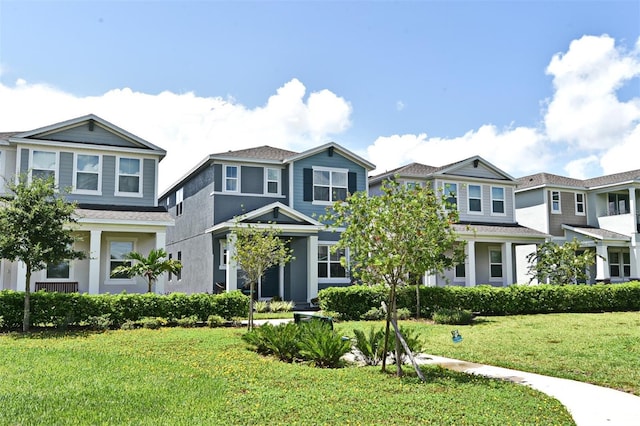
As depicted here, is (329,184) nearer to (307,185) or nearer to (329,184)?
(329,184)

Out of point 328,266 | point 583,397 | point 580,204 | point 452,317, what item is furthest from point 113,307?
point 580,204

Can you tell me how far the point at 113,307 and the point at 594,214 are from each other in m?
28.2

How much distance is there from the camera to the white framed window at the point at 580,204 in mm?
32391

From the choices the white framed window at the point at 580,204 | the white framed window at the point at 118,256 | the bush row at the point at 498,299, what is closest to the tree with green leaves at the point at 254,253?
the bush row at the point at 498,299

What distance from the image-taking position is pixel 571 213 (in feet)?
105

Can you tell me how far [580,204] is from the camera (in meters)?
32.6

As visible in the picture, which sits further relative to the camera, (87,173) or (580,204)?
(580,204)

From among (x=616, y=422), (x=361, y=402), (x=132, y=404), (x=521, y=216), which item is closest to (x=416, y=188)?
(x=361, y=402)

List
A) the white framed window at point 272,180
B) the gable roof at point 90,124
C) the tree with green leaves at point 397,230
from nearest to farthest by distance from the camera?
1. the tree with green leaves at point 397,230
2. the gable roof at point 90,124
3. the white framed window at point 272,180

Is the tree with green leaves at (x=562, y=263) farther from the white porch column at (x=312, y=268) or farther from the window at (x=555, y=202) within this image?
the white porch column at (x=312, y=268)

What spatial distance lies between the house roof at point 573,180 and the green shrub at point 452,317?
54.2 feet

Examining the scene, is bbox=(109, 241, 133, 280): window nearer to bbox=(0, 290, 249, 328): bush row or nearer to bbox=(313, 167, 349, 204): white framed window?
bbox=(0, 290, 249, 328): bush row

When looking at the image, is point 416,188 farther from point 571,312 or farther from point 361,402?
point 571,312

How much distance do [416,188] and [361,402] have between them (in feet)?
12.5
